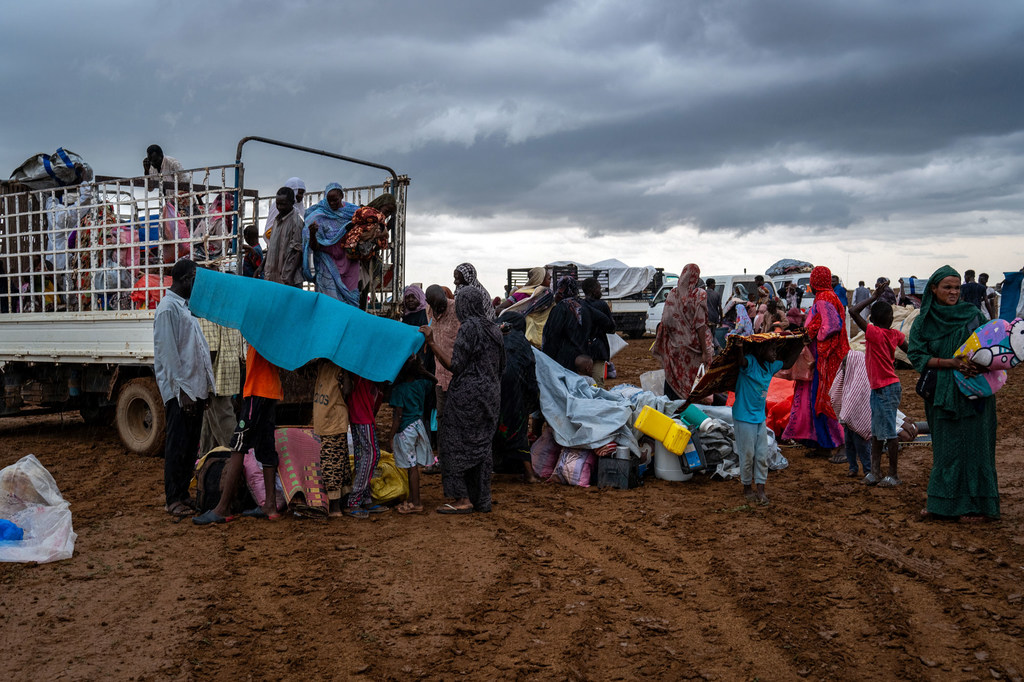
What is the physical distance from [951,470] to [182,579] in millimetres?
5160

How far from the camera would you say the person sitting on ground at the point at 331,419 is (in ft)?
19.9

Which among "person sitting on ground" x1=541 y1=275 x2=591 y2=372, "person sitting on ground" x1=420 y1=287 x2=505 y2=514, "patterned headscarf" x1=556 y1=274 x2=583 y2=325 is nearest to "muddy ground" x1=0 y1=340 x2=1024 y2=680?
"person sitting on ground" x1=420 y1=287 x2=505 y2=514

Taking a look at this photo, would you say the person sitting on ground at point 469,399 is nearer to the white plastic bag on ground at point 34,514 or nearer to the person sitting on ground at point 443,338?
the person sitting on ground at point 443,338

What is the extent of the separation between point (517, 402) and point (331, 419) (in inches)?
78.6

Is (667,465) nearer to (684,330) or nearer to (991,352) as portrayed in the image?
(684,330)

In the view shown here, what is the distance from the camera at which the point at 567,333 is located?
866 centimetres

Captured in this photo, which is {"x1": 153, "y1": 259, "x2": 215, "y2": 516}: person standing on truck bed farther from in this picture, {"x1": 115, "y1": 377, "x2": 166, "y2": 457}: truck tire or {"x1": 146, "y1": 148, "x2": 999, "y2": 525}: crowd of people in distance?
{"x1": 115, "y1": 377, "x2": 166, "y2": 457}: truck tire

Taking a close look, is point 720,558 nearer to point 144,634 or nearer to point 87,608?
point 144,634

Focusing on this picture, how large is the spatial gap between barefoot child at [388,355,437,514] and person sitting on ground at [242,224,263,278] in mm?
2314

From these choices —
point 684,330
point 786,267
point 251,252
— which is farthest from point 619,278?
point 251,252

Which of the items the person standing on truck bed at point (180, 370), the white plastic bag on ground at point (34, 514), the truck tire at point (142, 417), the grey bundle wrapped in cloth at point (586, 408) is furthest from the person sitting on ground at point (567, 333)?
the white plastic bag on ground at point (34, 514)

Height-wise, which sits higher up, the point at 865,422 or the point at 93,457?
the point at 865,422

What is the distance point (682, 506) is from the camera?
22.2 ft

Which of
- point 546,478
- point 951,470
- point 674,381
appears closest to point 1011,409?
point 674,381
